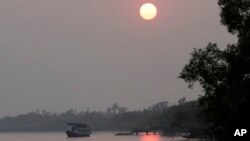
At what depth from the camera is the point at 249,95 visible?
1478 inches

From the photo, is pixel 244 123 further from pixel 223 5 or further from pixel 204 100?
pixel 223 5

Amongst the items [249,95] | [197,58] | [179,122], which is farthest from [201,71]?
[179,122]

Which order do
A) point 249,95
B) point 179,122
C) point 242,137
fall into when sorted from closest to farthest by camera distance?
point 242,137
point 249,95
point 179,122

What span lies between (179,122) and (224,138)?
135 metres

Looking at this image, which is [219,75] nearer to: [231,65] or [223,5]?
[231,65]

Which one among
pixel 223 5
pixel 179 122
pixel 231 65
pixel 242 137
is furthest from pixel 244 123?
pixel 179 122

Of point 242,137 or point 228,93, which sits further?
point 228,93

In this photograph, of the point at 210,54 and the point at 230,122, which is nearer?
the point at 230,122

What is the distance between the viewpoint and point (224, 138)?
37938 mm

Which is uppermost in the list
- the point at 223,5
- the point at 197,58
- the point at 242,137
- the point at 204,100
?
the point at 223,5

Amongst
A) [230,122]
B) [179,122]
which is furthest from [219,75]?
[179,122]

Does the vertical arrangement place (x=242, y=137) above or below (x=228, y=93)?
below

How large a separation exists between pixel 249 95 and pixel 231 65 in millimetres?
2208

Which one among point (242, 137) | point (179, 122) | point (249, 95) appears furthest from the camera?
point (179, 122)
